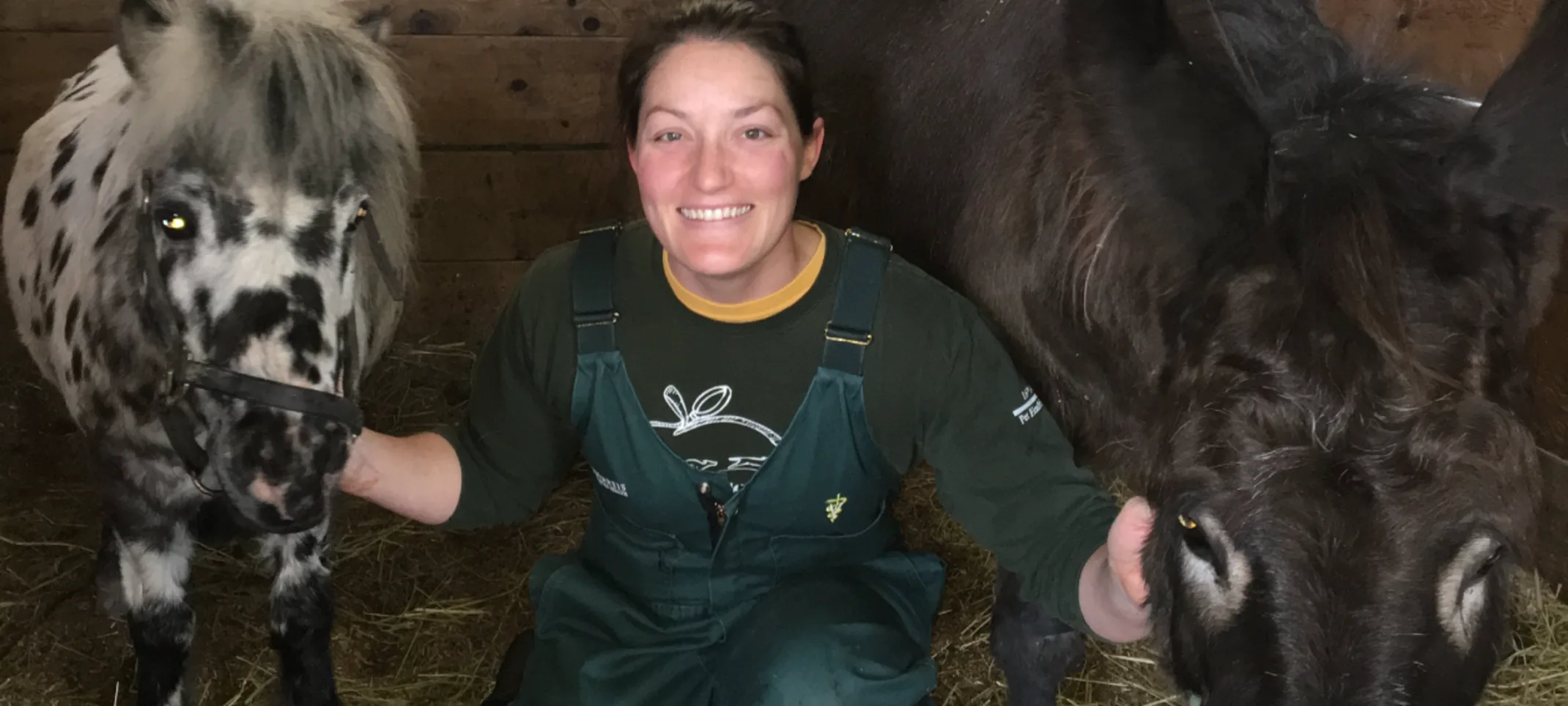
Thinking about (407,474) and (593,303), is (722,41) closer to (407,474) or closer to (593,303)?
(593,303)

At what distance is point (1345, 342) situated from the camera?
3.43 ft

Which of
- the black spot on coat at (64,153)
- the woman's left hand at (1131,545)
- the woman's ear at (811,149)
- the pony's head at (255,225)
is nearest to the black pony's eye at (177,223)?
the pony's head at (255,225)

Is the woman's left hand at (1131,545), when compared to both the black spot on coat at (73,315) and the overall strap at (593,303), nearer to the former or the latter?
the overall strap at (593,303)

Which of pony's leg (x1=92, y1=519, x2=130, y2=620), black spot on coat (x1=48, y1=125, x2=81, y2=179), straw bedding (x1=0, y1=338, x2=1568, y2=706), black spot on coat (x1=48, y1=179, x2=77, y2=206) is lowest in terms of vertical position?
straw bedding (x1=0, y1=338, x2=1568, y2=706)

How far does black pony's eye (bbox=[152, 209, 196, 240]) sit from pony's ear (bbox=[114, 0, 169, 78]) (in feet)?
0.84

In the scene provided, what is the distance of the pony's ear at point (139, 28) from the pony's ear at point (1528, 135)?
1.69 m

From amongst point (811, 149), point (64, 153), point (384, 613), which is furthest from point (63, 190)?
point (811, 149)

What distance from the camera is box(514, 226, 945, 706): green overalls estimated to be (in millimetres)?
1558

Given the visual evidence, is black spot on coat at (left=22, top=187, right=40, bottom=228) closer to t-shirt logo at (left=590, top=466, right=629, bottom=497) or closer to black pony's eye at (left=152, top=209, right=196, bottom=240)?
black pony's eye at (left=152, top=209, right=196, bottom=240)

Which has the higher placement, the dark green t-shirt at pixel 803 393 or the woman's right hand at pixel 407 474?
the dark green t-shirt at pixel 803 393

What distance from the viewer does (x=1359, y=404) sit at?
1023 millimetres

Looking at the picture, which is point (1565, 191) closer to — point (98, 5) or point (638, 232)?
point (638, 232)

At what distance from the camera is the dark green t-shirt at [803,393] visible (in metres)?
1.56

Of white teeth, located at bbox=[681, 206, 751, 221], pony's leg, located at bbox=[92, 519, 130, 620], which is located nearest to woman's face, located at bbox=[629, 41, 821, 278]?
white teeth, located at bbox=[681, 206, 751, 221]
